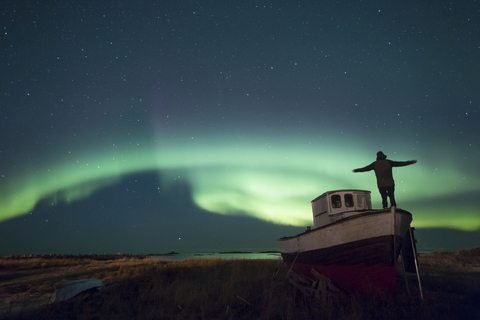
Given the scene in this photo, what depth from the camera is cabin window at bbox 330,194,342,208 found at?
13190 millimetres

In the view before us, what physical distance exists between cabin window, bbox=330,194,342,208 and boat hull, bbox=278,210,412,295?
2.36 meters

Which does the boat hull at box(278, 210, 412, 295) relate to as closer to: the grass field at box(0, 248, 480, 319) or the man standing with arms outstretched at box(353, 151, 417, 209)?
the grass field at box(0, 248, 480, 319)

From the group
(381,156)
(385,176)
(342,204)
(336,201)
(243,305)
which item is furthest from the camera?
(336,201)

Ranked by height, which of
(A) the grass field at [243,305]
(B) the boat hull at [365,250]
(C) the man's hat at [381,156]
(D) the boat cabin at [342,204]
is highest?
(C) the man's hat at [381,156]

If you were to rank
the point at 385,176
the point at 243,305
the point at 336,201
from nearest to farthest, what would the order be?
the point at 243,305
the point at 385,176
the point at 336,201

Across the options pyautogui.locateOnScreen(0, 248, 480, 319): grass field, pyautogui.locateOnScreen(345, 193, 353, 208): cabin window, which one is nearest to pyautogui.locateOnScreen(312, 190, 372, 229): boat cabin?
pyautogui.locateOnScreen(345, 193, 353, 208): cabin window

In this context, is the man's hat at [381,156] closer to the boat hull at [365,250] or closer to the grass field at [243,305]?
the boat hull at [365,250]

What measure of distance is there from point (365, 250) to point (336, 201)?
3.79 m

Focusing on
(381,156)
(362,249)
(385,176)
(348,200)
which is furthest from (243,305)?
(381,156)

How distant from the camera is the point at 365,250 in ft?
31.9

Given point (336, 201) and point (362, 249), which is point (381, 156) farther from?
point (362, 249)

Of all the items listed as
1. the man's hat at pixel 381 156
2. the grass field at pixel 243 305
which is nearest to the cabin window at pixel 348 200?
the man's hat at pixel 381 156

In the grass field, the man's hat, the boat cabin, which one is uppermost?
the man's hat

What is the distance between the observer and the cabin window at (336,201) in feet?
43.3
